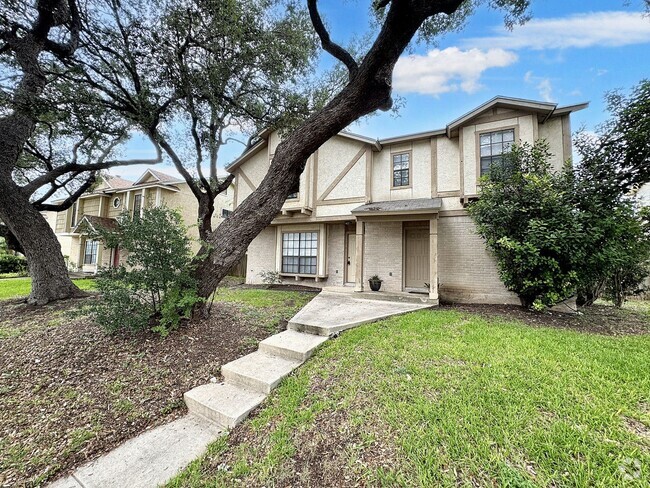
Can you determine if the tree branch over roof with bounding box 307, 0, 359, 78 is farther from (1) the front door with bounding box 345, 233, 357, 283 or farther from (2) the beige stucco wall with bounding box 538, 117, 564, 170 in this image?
(2) the beige stucco wall with bounding box 538, 117, 564, 170

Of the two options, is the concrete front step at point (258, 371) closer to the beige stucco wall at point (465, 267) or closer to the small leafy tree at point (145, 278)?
the small leafy tree at point (145, 278)

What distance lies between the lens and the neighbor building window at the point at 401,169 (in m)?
9.46

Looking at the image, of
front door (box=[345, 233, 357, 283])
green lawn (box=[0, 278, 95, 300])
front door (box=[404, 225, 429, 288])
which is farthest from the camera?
front door (box=[345, 233, 357, 283])

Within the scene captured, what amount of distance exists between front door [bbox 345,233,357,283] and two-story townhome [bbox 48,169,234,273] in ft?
37.4

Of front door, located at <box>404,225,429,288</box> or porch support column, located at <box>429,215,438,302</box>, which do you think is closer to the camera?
porch support column, located at <box>429,215,438,302</box>

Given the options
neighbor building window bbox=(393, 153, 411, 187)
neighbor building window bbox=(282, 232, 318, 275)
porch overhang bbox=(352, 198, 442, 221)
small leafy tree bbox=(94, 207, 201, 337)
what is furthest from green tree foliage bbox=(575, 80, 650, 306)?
small leafy tree bbox=(94, 207, 201, 337)

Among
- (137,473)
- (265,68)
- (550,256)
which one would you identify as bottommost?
(137,473)


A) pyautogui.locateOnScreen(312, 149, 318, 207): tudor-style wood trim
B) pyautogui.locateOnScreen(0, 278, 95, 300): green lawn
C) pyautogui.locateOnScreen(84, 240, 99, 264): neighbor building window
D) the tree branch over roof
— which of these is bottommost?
pyautogui.locateOnScreen(0, 278, 95, 300): green lawn

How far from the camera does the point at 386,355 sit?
3.76 m

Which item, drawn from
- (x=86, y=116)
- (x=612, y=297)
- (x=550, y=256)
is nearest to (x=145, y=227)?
(x=86, y=116)

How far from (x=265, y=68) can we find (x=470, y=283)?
30.7ft

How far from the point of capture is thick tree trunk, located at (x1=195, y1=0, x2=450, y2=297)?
5.00m

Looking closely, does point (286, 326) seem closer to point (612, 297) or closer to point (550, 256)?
point (550, 256)

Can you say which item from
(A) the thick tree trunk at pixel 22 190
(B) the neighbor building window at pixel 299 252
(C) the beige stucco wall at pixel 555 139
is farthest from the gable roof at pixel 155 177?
(C) the beige stucco wall at pixel 555 139
